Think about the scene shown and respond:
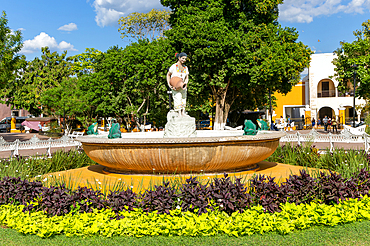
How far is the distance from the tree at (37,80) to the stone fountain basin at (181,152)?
3491cm

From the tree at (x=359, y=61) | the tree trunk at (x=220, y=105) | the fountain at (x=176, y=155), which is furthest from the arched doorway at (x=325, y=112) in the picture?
the fountain at (x=176, y=155)

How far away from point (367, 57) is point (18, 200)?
22797mm

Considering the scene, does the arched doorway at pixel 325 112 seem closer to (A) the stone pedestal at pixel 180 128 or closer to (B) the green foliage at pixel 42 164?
(A) the stone pedestal at pixel 180 128

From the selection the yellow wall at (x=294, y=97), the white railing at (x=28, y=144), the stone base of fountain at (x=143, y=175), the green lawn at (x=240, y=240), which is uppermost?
the yellow wall at (x=294, y=97)

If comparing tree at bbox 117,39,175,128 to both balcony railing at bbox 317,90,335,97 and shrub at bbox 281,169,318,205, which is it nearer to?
shrub at bbox 281,169,318,205

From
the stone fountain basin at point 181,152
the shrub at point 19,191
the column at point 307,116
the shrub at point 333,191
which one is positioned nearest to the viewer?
the shrub at point 333,191

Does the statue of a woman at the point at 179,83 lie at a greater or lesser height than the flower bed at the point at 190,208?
greater

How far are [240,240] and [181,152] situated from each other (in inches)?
101

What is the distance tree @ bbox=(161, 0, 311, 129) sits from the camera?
18312 mm

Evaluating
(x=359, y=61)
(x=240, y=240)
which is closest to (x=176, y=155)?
(x=240, y=240)

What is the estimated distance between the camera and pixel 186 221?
4023 mm

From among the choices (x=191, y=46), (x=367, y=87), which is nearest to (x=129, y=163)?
(x=191, y=46)

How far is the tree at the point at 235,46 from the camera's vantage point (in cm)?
1831

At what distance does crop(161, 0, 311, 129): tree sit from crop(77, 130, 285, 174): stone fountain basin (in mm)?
12485
